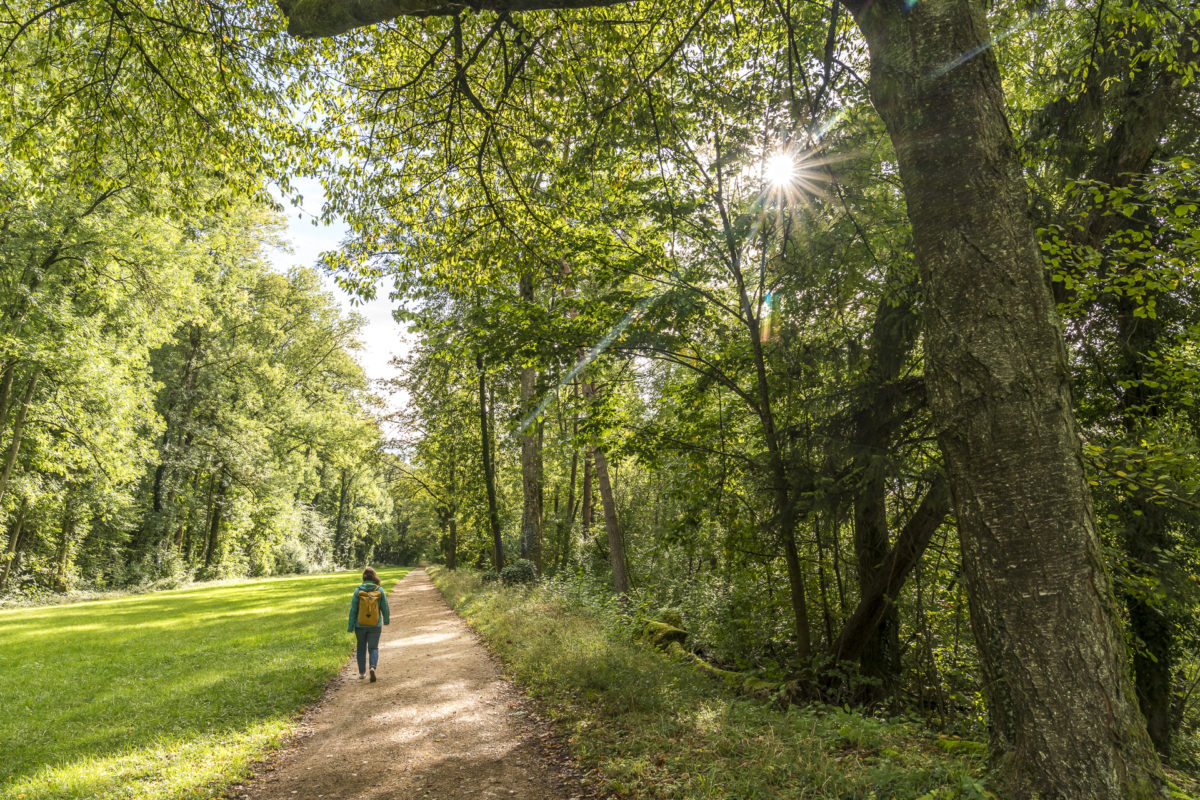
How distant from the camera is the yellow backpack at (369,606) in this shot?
29.7 feet

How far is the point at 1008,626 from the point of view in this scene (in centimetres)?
265

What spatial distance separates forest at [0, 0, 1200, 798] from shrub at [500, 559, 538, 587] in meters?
8.79

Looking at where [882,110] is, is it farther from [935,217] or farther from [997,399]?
[997,399]

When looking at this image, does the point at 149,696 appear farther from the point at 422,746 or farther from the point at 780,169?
the point at 780,169

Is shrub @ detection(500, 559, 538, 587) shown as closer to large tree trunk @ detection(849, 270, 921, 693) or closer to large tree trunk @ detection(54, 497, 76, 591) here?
large tree trunk @ detection(849, 270, 921, 693)

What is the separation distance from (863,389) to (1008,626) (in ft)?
12.9

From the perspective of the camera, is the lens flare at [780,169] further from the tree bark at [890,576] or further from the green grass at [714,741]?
the green grass at [714,741]

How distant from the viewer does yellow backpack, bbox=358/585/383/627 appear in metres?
9.04

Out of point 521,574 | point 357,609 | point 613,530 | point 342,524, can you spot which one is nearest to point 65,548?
point 521,574

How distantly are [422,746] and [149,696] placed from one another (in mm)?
4457

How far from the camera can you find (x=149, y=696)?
7.79 metres

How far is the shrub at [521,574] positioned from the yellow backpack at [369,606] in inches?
364

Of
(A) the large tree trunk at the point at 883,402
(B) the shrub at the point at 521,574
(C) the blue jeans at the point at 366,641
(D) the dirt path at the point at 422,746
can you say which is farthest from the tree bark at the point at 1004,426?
(B) the shrub at the point at 521,574

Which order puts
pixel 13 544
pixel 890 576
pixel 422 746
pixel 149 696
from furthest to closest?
pixel 13 544 < pixel 149 696 < pixel 890 576 < pixel 422 746
